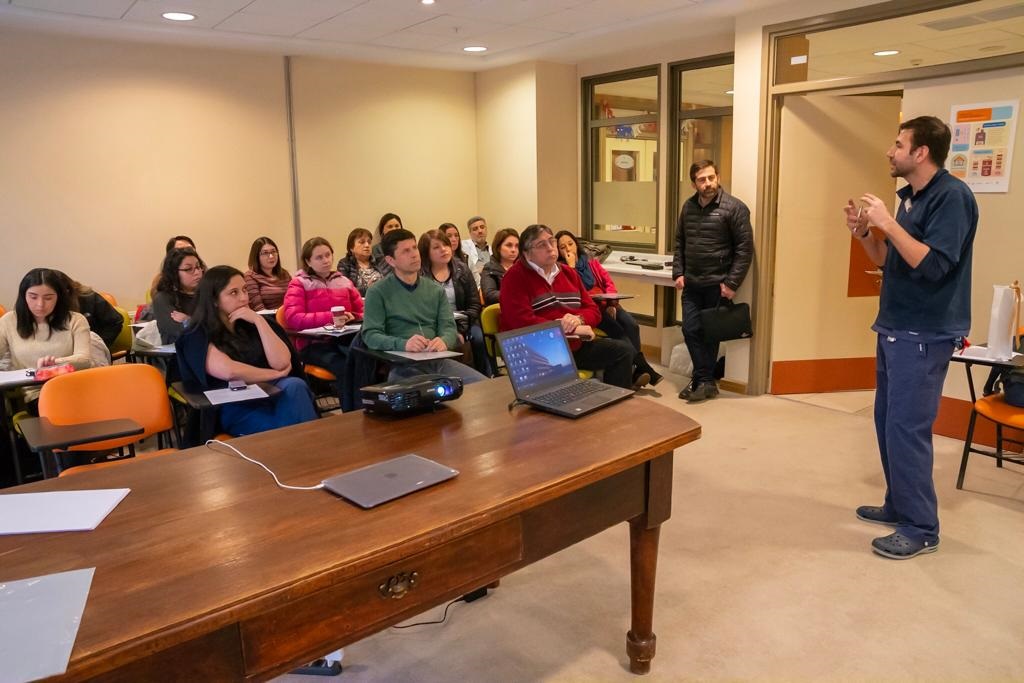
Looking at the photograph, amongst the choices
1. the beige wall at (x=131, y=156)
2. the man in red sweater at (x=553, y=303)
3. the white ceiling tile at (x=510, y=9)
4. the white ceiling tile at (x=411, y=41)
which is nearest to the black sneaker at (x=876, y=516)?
the man in red sweater at (x=553, y=303)

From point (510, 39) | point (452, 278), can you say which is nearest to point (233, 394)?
point (452, 278)

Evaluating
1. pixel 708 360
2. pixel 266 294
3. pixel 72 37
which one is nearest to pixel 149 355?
pixel 266 294

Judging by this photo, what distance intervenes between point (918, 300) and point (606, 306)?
8.60ft

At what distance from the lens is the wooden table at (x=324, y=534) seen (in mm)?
1279

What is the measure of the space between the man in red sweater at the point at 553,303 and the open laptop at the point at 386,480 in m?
2.43

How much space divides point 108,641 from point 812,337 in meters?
4.95

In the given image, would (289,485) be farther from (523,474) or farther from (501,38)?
(501,38)

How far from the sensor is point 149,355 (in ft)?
13.5

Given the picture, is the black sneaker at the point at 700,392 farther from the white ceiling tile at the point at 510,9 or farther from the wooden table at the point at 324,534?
the wooden table at the point at 324,534

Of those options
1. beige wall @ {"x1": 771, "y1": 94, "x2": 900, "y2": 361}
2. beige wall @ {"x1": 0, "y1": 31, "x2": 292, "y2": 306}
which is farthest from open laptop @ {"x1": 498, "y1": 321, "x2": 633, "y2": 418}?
beige wall @ {"x1": 0, "y1": 31, "x2": 292, "y2": 306}

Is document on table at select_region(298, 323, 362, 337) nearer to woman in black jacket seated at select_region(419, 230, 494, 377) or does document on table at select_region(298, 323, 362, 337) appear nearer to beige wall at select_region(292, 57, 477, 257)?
woman in black jacket seated at select_region(419, 230, 494, 377)

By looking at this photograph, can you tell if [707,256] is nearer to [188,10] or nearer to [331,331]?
[331,331]

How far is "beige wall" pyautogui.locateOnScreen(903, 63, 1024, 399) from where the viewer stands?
3.88 meters

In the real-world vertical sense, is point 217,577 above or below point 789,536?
above
